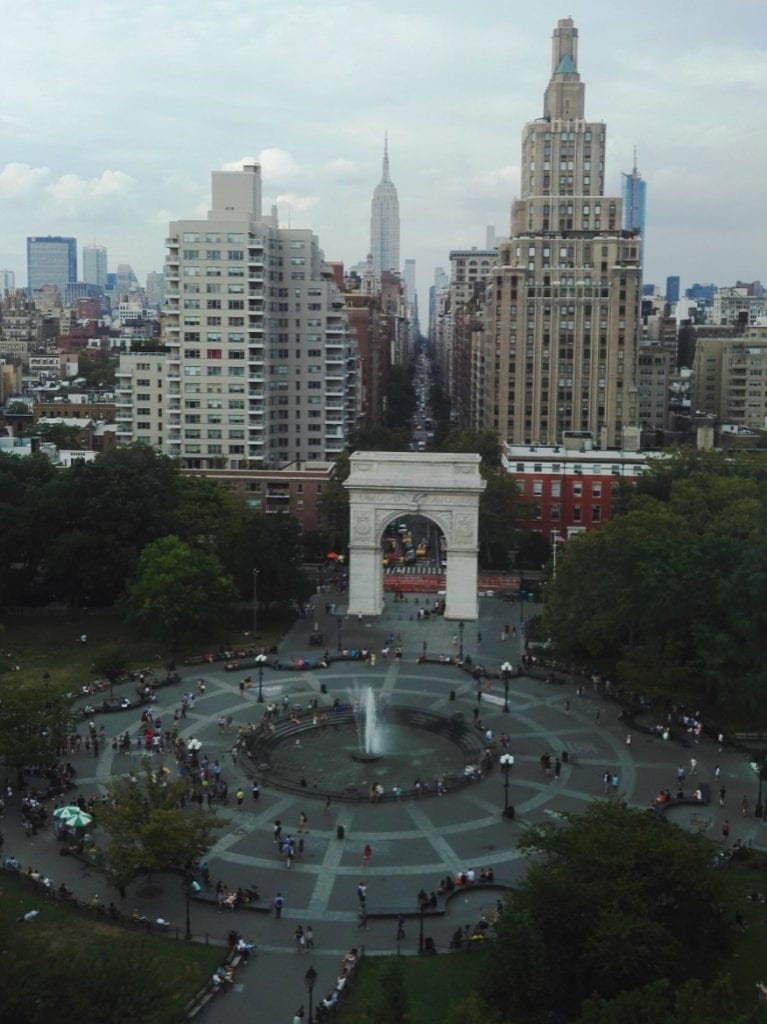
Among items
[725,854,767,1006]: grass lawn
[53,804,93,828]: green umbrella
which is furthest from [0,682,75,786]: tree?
[725,854,767,1006]: grass lawn

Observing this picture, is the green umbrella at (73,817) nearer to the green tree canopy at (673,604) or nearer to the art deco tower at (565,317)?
the green tree canopy at (673,604)

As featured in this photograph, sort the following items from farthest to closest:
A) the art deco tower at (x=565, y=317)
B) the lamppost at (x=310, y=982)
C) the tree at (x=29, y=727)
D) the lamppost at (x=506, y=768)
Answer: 1. the art deco tower at (x=565, y=317)
2. the tree at (x=29, y=727)
3. the lamppost at (x=506, y=768)
4. the lamppost at (x=310, y=982)

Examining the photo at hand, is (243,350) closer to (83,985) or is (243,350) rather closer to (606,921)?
(606,921)

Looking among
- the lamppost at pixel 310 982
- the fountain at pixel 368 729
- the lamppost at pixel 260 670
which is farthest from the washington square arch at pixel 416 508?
the lamppost at pixel 310 982

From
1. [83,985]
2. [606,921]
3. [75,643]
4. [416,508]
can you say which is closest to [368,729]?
[75,643]

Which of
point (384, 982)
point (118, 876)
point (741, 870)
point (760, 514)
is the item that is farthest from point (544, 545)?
point (384, 982)

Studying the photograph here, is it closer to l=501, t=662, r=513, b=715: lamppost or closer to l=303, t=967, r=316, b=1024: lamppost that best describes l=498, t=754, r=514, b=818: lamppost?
l=501, t=662, r=513, b=715: lamppost

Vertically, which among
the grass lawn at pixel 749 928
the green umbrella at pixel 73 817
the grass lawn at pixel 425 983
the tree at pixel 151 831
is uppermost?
the tree at pixel 151 831
